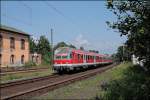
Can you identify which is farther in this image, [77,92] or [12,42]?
[12,42]

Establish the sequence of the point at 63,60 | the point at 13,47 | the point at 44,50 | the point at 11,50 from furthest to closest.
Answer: the point at 44,50 < the point at 13,47 < the point at 11,50 < the point at 63,60


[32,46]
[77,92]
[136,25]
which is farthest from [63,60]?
[32,46]

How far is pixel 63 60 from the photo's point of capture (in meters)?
35.5

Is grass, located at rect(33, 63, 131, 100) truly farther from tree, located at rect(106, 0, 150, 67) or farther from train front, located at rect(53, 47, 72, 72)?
train front, located at rect(53, 47, 72, 72)

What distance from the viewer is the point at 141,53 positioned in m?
10.5

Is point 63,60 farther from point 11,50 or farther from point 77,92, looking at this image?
point 11,50

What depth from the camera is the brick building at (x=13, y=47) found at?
5688 cm

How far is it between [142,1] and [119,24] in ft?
3.53

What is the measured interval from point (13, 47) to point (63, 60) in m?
27.0

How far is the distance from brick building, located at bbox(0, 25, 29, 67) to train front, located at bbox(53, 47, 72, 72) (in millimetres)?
22065

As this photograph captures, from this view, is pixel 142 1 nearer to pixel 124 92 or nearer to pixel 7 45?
pixel 124 92

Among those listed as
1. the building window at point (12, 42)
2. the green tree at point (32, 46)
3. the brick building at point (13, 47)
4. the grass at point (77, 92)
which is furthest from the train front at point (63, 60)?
the green tree at point (32, 46)

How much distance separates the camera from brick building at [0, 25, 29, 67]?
187ft

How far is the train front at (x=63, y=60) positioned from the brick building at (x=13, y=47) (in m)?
22.1
